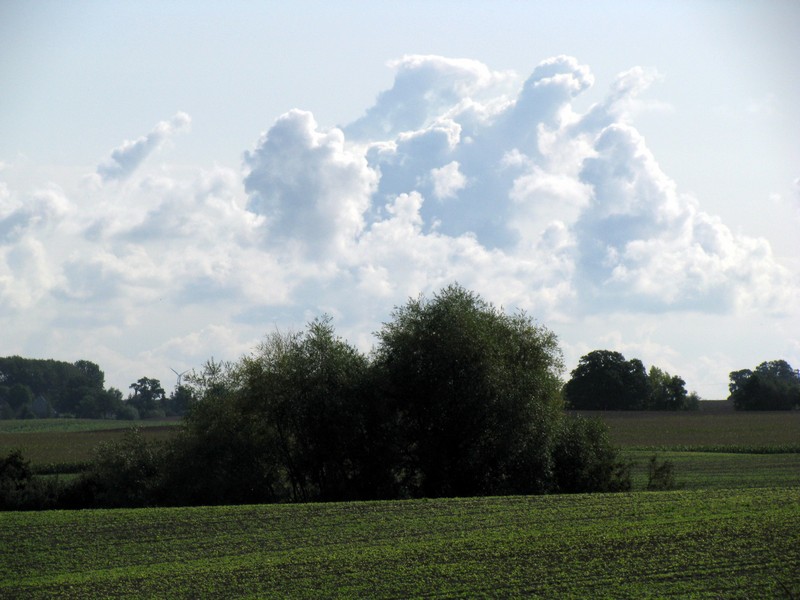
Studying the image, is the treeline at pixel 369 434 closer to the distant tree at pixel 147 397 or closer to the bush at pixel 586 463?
the bush at pixel 586 463

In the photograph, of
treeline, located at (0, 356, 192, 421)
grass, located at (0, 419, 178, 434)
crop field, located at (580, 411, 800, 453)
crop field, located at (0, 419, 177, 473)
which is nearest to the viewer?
crop field, located at (0, 419, 177, 473)

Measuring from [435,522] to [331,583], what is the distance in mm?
8528

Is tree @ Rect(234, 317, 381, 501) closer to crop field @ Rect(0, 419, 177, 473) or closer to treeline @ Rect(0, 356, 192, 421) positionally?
crop field @ Rect(0, 419, 177, 473)

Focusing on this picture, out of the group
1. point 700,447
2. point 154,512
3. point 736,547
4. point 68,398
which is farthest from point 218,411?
point 68,398

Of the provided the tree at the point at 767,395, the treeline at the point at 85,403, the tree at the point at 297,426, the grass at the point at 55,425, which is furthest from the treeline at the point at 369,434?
the treeline at the point at 85,403

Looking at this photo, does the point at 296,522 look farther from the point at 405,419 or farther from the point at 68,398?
the point at 68,398

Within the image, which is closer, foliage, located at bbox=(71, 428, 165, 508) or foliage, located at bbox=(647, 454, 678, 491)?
foliage, located at bbox=(71, 428, 165, 508)

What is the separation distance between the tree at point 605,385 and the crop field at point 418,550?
112003 millimetres

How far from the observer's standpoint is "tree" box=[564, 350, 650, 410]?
144 m

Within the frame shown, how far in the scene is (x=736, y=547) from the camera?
24.2 metres

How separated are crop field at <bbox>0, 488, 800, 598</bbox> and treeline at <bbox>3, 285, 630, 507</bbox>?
12.6 meters

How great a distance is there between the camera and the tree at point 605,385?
144 meters

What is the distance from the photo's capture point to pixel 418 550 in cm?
2511

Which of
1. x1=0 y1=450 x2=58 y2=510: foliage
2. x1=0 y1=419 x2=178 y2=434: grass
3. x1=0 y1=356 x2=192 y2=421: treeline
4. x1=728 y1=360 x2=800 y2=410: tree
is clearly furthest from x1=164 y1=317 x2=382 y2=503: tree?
x1=0 y1=356 x2=192 y2=421: treeline
